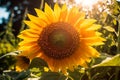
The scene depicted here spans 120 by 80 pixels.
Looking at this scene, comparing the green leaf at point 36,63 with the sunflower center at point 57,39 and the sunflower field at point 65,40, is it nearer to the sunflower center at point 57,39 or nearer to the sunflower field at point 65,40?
the sunflower field at point 65,40

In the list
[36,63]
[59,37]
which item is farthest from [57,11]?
[36,63]

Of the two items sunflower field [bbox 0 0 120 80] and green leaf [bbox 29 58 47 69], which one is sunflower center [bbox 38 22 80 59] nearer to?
sunflower field [bbox 0 0 120 80]

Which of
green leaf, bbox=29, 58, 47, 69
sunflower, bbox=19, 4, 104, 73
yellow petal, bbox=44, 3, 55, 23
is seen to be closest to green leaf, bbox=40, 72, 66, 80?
green leaf, bbox=29, 58, 47, 69

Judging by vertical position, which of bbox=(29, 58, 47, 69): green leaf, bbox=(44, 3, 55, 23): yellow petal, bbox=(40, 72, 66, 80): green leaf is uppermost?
bbox=(44, 3, 55, 23): yellow petal

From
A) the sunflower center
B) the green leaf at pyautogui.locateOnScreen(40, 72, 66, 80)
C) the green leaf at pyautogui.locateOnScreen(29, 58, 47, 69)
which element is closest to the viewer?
the green leaf at pyautogui.locateOnScreen(40, 72, 66, 80)

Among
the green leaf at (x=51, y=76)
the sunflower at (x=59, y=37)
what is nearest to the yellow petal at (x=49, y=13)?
the sunflower at (x=59, y=37)

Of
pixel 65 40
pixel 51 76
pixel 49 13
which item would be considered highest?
pixel 49 13

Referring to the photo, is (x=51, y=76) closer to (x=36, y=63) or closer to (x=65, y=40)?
(x=36, y=63)
